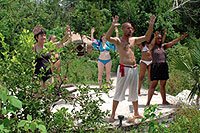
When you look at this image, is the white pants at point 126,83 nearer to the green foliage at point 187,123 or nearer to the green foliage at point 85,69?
the green foliage at point 187,123

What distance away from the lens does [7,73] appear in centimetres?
378

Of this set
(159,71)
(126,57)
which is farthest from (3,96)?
(159,71)

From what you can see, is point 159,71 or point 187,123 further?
point 159,71

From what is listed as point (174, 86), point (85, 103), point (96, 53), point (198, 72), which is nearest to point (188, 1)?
point (96, 53)

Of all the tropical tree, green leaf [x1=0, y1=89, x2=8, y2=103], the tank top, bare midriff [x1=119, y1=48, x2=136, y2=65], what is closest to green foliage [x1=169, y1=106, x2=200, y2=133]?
the tropical tree

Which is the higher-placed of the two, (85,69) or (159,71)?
(159,71)

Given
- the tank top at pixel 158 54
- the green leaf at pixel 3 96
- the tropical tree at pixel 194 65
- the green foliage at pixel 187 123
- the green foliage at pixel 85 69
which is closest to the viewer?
the green leaf at pixel 3 96

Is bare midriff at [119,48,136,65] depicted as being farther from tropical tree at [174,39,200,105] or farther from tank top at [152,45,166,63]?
tank top at [152,45,166,63]

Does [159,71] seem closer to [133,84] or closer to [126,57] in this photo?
[133,84]

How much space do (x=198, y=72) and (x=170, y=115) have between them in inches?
33.1

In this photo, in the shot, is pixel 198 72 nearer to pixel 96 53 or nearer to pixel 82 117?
pixel 82 117

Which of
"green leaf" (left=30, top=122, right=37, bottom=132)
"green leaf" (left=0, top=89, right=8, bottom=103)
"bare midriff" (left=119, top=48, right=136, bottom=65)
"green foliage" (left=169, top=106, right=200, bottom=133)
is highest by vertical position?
"bare midriff" (left=119, top=48, right=136, bottom=65)

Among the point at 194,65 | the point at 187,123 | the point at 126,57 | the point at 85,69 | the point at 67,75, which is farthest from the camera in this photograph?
the point at 85,69

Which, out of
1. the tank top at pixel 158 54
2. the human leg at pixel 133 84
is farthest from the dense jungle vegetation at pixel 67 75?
the human leg at pixel 133 84
